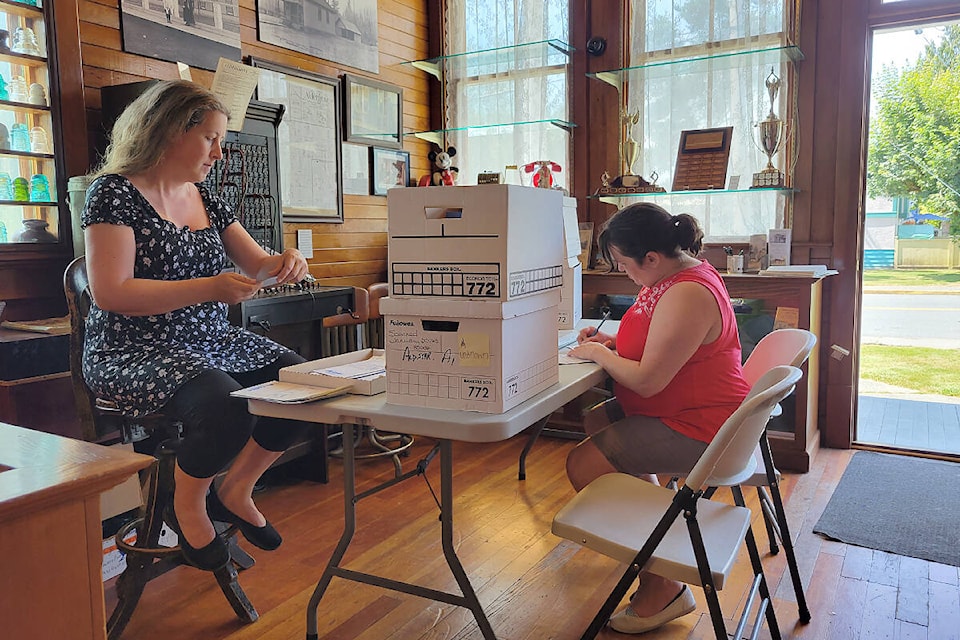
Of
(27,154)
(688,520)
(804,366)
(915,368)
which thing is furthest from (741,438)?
(915,368)

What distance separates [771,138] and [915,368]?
160cm

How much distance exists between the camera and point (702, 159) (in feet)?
12.3

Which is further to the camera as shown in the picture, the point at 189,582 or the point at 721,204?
the point at 721,204

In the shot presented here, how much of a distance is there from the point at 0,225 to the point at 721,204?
308 cm

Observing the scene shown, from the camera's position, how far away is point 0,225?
2580mm

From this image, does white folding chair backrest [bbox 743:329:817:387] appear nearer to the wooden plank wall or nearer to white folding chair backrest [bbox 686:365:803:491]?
white folding chair backrest [bbox 686:365:803:491]

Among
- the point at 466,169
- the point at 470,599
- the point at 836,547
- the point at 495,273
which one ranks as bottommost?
the point at 836,547

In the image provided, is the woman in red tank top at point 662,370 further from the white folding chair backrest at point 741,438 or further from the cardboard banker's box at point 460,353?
the cardboard banker's box at point 460,353

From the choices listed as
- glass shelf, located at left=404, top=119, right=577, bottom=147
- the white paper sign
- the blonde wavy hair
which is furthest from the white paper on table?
glass shelf, located at left=404, top=119, right=577, bottom=147

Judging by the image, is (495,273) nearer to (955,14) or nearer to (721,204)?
(721,204)

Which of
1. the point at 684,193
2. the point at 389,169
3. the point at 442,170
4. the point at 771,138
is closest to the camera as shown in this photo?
the point at 771,138

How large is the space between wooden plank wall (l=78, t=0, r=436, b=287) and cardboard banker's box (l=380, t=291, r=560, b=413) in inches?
71.6

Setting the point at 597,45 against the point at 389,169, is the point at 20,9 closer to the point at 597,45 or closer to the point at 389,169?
the point at 389,169

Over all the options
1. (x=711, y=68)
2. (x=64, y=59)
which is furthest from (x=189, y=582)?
(x=711, y=68)
